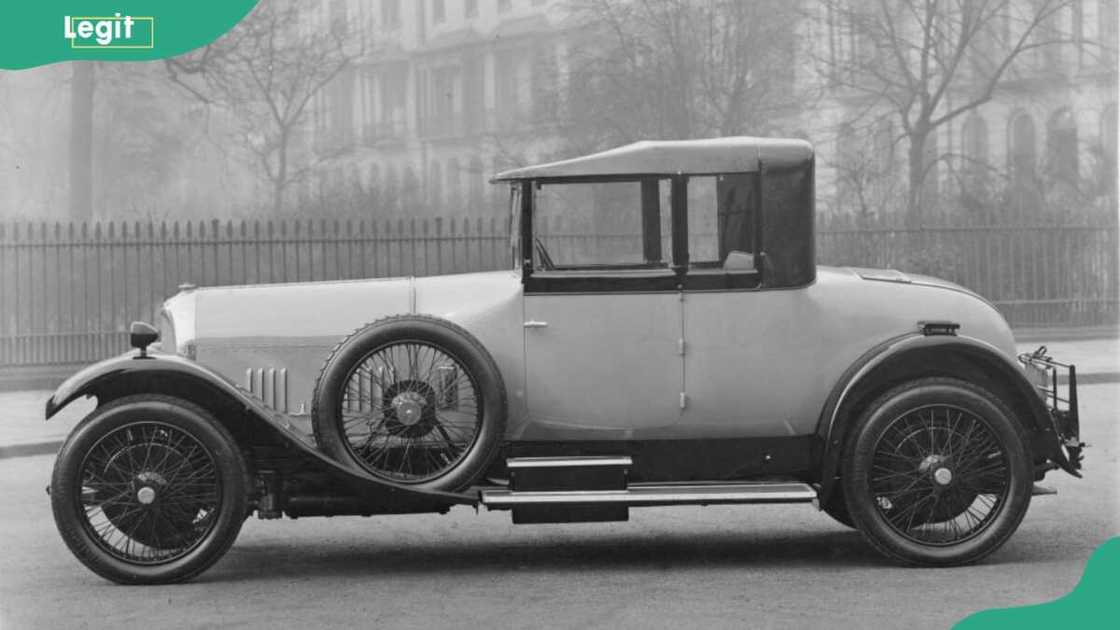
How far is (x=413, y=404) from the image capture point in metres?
6.18

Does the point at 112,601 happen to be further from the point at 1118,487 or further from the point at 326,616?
the point at 1118,487

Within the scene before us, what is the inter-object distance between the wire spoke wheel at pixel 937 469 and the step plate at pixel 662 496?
0.37 meters

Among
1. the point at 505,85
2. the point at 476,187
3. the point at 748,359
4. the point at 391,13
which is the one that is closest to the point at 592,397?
the point at 748,359

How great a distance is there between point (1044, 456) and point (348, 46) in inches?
1350

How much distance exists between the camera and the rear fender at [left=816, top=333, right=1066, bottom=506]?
622 cm

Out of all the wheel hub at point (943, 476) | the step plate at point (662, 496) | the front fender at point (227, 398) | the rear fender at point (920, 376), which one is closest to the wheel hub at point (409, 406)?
the front fender at point (227, 398)

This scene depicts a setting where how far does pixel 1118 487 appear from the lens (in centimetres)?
859

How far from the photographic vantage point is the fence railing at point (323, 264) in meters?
18.5

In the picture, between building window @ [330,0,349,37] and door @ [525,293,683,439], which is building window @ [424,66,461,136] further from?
door @ [525,293,683,439]

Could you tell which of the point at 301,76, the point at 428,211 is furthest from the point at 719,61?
the point at 301,76

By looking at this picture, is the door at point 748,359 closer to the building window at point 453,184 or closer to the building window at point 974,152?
the building window at point 974,152

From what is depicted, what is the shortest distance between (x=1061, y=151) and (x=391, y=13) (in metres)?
18.6

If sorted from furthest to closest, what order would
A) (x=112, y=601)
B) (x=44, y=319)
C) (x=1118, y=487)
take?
(x=44, y=319) → (x=1118, y=487) → (x=112, y=601)

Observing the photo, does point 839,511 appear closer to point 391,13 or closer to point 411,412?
point 411,412
